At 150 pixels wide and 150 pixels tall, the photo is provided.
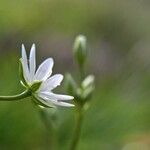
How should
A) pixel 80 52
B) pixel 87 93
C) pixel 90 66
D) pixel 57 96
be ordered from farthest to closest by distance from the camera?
pixel 90 66
pixel 80 52
pixel 87 93
pixel 57 96

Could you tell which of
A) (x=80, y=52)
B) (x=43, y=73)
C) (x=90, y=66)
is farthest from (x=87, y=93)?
(x=90, y=66)

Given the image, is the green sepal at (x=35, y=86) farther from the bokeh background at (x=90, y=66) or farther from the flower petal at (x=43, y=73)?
the bokeh background at (x=90, y=66)

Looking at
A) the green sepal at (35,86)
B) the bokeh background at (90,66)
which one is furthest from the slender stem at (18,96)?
the bokeh background at (90,66)

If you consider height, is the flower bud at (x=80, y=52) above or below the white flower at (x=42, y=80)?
below

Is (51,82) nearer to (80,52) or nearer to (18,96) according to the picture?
(18,96)

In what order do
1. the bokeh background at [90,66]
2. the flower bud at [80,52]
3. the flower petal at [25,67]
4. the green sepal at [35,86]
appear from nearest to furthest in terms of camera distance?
the flower petal at [25,67]
the green sepal at [35,86]
the flower bud at [80,52]
the bokeh background at [90,66]

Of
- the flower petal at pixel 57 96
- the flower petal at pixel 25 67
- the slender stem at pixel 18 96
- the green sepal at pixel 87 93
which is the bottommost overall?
the green sepal at pixel 87 93
